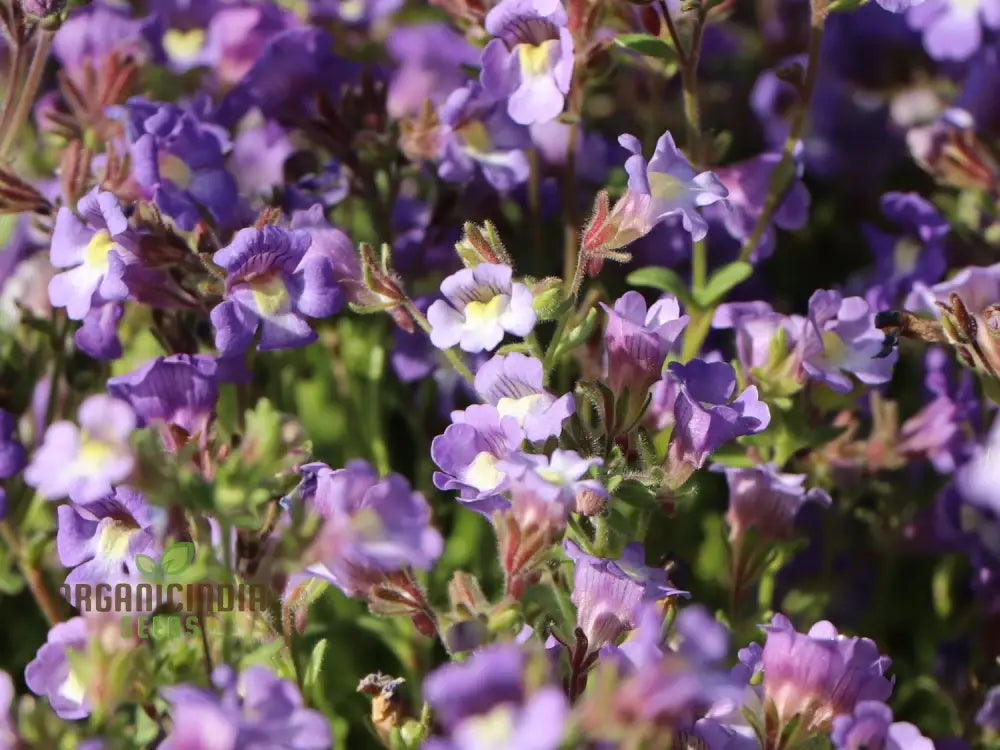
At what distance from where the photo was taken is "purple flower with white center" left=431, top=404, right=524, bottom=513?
1.35 m

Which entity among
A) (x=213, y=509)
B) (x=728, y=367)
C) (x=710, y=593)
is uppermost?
(x=213, y=509)

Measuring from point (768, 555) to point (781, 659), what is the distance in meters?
0.33

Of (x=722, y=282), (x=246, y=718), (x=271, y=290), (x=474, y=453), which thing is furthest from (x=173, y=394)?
(x=722, y=282)

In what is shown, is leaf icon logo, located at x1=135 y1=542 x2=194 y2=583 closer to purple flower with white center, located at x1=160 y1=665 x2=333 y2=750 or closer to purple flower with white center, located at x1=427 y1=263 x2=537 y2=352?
purple flower with white center, located at x1=160 y1=665 x2=333 y2=750

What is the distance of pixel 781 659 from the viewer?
4.32 ft

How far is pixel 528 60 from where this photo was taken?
1681mm

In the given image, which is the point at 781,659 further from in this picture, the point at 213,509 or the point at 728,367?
the point at 213,509

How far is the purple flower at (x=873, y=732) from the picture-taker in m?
1.23

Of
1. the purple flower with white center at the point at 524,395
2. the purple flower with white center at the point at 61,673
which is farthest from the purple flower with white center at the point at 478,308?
the purple flower with white center at the point at 61,673

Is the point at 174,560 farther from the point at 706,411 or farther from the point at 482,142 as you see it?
the point at 482,142

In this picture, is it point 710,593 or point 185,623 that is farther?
point 710,593

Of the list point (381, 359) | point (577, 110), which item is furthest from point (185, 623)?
point (577, 110)

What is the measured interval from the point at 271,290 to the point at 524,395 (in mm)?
360

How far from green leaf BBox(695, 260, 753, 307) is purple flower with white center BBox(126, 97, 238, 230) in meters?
0.65
